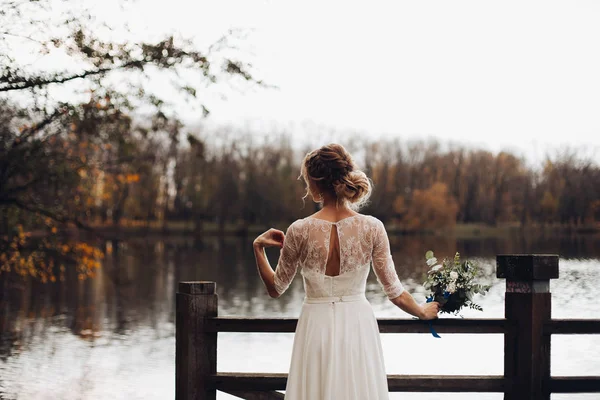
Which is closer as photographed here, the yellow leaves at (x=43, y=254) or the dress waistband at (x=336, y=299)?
the dress waistband at (x=336, y=299)

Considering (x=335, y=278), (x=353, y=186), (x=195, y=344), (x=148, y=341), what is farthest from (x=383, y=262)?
(x=148, y=341)

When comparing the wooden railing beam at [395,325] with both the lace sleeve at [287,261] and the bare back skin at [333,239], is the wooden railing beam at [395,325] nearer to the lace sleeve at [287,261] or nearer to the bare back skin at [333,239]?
the lace sleeve at [287,261]

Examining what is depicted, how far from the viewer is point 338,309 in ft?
13.3

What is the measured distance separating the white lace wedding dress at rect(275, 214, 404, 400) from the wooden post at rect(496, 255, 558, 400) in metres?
1.09

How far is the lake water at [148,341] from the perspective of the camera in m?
11.8

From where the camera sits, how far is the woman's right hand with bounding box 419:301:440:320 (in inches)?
176

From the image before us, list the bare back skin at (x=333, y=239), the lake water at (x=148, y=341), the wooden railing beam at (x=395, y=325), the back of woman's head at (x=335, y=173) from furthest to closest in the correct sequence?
the lake water at (x=148, y=341), the wooden railing beam at (x=395, y=325), the bare back skin at (x=333, y=239), the back of woman's head at (x=335, y=173)

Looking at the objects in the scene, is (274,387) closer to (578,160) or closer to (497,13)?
(578,160)

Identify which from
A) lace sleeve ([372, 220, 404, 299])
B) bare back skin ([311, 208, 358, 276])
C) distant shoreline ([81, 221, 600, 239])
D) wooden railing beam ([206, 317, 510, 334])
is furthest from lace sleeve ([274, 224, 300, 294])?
distant shoreline ([81, 221, 600, 239])

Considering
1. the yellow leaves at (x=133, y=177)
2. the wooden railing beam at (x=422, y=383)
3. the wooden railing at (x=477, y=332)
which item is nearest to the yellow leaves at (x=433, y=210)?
the yellow leaves at (x=133, y=177)

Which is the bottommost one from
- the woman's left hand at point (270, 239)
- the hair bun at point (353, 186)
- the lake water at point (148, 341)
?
the lake water at point (148, 341)

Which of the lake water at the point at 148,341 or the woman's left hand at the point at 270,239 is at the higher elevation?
the woman's left hand at the point at 270,239

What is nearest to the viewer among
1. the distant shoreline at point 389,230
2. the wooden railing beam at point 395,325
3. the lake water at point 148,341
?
the wooden railing beam at point 395,325

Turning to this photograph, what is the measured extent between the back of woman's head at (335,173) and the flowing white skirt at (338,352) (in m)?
0.58
